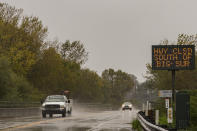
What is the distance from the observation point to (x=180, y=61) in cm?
3050

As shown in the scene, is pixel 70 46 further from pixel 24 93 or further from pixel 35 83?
pixel 24 93

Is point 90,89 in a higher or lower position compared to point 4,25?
lower

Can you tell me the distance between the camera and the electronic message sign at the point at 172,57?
30250 millimetres

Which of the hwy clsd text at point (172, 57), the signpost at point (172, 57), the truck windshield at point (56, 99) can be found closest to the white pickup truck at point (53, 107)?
the truck windshield at point (56, 99)

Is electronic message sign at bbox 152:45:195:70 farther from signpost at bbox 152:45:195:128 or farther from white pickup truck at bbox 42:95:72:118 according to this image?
white pickup truck at bbox 42:95:72:118

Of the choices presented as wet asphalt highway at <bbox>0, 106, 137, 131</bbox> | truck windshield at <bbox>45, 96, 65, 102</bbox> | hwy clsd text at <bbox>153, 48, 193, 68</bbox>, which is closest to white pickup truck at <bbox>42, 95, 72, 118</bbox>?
truck windshield at <bbox>45, 96, 65, 102</bbox>

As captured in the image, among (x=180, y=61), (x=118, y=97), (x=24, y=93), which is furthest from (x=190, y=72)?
(x=118, y=97)

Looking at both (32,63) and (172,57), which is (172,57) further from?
(32,63)

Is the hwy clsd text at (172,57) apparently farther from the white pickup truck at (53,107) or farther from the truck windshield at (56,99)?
the truck windshield at (56,99)

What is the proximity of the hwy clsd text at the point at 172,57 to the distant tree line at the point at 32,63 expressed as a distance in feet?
48.3

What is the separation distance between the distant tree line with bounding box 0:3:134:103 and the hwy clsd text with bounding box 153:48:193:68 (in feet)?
48.3

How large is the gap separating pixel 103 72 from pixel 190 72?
281 feet

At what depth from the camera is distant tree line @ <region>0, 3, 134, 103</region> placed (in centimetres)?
4275

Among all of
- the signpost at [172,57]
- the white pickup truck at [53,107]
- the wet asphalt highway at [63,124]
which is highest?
the signpost at [172,57]
